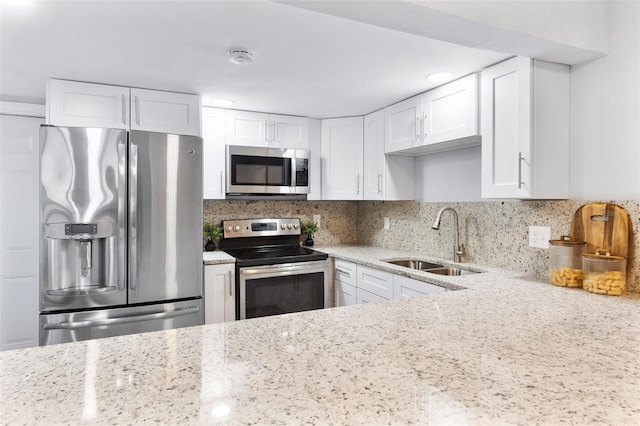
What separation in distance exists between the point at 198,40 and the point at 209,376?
5.43 feet

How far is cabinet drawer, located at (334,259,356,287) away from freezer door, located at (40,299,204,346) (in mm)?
1127

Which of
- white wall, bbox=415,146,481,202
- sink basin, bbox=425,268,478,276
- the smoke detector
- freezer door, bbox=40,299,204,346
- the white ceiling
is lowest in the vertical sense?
freezer door, bbox=40,299,204,346

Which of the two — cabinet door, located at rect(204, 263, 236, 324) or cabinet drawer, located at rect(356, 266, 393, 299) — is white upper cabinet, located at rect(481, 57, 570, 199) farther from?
cabinet door, located at rect(204, 263, 236, 324)

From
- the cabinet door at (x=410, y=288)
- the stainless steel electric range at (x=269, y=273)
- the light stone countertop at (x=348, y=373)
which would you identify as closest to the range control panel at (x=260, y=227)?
the stainless steel electric range at (x=269, y=273)

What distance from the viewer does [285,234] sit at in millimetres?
3680

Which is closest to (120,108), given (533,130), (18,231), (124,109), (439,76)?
(124,109)

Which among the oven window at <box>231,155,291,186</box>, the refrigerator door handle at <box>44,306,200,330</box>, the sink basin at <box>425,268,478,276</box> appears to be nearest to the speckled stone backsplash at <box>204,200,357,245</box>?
the oven window at <box>231,155,291,186</box>

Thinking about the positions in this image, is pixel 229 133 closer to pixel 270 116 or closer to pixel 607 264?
pixel 270 116

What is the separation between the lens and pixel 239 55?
2.01 m

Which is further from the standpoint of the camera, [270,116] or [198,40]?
[270,116]

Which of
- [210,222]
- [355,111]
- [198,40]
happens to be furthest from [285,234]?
[198,40]

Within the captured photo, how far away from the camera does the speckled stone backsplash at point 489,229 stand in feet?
6.51

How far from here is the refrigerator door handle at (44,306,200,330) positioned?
224 centimetres

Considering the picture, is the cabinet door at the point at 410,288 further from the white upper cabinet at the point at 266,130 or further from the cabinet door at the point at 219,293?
the white upper cabinet at the point at 266,130
